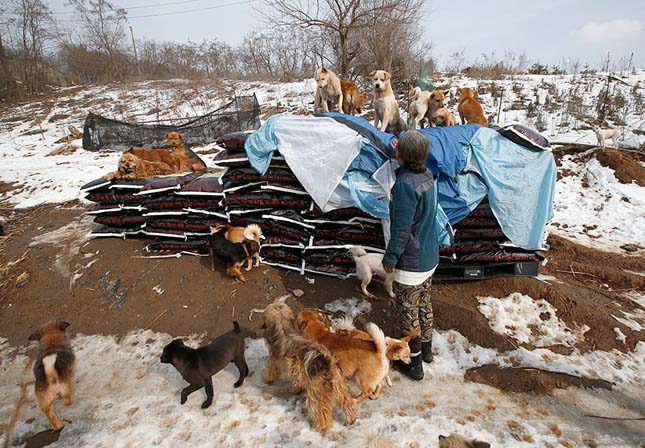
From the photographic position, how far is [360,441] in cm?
206

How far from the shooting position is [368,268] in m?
4.06

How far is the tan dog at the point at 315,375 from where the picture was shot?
238 cm

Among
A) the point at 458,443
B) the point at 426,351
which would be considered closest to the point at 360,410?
the point at 426,351

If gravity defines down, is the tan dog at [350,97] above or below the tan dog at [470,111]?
above

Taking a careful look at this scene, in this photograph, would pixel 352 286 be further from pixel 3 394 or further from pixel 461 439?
pixel 3 394

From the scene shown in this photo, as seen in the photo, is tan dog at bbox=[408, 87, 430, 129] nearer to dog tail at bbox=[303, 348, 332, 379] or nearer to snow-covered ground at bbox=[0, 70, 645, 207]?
dog tail at bbox=[303, 348, 332, 379]

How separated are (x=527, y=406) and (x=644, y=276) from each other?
13.2 feet

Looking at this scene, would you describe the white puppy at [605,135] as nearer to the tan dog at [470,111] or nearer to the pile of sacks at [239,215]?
the tan dog at [470,111]

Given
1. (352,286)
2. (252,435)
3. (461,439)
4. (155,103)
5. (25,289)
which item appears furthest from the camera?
(155,103)

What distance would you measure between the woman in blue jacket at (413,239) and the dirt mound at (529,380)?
683 millimetres

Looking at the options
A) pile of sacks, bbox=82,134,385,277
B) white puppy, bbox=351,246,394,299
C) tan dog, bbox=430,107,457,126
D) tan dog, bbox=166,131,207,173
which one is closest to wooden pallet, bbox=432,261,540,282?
white puppy, bbox=351,246,394,299

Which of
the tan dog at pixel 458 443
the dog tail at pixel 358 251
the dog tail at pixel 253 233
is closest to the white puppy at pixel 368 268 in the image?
the dog tail at pixel 358 251

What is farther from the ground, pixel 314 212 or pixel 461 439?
pixel 314 212

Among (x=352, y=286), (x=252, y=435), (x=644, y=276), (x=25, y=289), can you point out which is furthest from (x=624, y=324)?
(x=25, y=289)
